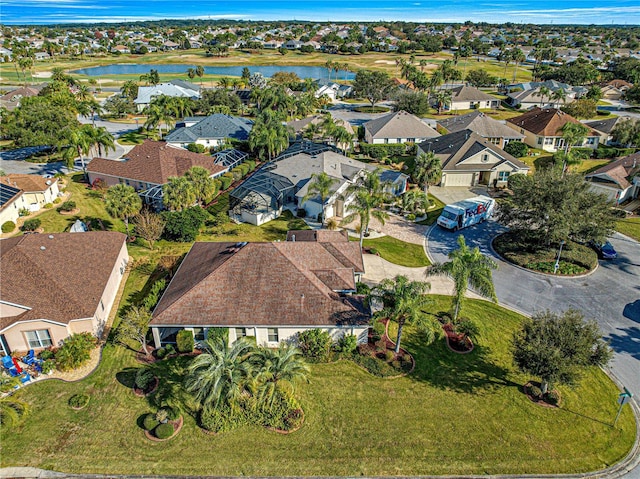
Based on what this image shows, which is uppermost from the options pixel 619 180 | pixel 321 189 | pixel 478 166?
pixel 321 189

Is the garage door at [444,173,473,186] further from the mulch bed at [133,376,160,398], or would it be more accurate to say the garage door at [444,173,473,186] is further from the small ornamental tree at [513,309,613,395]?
the mulch bed at [133,376,160,398]

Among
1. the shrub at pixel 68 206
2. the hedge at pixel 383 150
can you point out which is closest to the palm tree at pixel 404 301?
the shrub at pixel 68 206

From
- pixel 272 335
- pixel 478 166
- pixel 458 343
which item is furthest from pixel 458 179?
pixel 272 335

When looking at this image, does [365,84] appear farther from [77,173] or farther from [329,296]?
[329,296]

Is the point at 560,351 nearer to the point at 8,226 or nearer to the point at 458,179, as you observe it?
the point at 458,179

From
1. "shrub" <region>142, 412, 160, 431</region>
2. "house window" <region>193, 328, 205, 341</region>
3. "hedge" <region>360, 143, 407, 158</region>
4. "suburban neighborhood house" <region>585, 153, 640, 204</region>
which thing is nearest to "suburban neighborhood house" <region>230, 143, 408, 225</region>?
"hedge" <region>360, 143, 407, 158</region>

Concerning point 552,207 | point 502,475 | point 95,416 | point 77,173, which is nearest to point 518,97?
point 552,207
